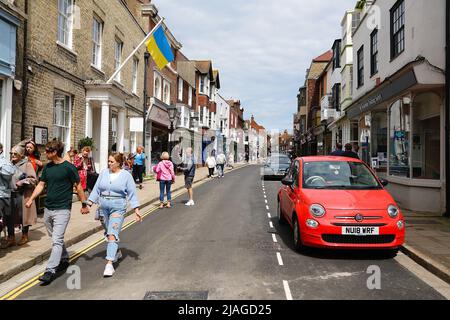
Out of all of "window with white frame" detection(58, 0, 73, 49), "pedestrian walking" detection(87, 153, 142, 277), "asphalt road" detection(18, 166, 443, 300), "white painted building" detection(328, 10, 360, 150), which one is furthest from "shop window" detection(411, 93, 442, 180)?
"window with white frame" detection(58, 0, 73, 49)

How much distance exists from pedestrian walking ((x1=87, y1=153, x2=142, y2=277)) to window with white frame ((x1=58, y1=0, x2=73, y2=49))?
324 inches

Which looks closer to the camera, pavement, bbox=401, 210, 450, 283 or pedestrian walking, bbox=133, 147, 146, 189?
pavement, bbox=401, 210, 450, 283

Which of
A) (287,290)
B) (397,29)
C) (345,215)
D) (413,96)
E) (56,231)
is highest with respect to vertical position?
(397,29)

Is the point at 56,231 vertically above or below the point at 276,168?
below

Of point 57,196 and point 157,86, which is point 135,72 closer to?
point 157,86

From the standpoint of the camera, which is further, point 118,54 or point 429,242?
point 118,54

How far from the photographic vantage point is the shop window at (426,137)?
10625 millimetres

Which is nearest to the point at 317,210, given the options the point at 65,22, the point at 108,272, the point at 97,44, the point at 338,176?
the point at 338,176

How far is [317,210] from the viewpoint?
6.00 meters

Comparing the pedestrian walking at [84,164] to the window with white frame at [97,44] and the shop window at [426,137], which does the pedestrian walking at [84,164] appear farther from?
the shop window at [426,137]

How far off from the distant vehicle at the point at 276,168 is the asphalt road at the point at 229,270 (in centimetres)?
1359

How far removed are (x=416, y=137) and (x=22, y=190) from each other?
1060 centimetres

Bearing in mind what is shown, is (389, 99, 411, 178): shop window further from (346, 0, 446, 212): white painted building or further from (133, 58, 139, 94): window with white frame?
(133, 58, 139, 94): window with white frame

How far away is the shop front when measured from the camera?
33.3 feet
